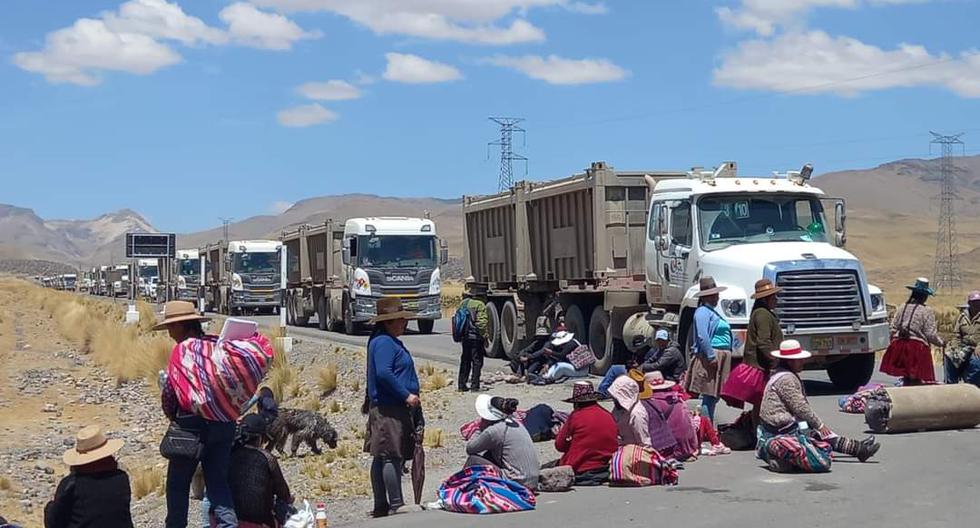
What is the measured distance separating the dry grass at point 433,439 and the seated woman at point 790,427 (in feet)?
13.4

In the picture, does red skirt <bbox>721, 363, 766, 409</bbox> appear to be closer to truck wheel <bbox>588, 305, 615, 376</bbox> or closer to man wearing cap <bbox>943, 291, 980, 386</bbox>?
man wearing cap <bbox>943, 291, 980, 386</bbox>

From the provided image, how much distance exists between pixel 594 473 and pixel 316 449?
4752 millimetres

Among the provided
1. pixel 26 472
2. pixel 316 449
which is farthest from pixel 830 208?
pixel 26 472

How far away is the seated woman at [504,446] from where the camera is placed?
33.1 ft

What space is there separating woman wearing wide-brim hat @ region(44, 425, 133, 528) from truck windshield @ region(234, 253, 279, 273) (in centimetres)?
4134

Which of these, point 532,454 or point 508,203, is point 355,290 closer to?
point 508,203

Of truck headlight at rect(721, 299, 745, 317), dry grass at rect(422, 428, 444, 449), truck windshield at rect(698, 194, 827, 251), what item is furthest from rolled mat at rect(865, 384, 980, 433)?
dry grass at rect(422, 428, 444, 449)

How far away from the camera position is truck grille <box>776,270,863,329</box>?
1549cm

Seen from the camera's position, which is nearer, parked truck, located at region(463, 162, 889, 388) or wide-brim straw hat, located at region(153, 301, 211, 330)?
wide-brim straw hat, located at region(153, 301, 211, 330)

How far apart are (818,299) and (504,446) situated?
6.88m

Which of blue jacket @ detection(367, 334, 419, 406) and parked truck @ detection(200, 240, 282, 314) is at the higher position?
parked truck @ detection(200, 240, 282, 314)

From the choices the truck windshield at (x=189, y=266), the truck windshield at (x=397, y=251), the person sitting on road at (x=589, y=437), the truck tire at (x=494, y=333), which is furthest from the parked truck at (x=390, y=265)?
the truck windshield at (x=189, y=266)

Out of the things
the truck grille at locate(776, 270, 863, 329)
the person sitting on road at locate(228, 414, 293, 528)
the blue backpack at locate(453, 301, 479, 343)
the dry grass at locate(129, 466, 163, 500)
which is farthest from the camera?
the blue backpack at locate(453, 301, 479, 343)

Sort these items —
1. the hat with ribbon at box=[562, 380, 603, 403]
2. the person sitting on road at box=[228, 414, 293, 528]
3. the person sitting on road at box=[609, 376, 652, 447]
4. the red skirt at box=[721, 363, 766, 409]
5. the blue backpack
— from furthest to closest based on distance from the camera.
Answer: the blue backpack < the red skirt at box=[721, 363, 766, 409] < the person sitting on road at box=[609, 376, 652, 447] < the hat with ribbon at box=[562, 380, 603, 403] < the person sitting on road at box=[228, 414, 293, 528]
